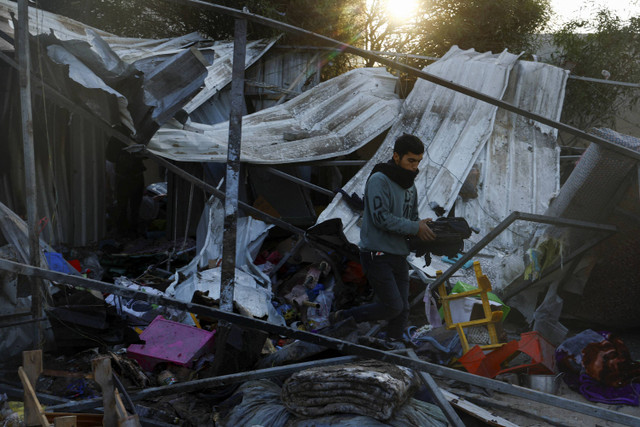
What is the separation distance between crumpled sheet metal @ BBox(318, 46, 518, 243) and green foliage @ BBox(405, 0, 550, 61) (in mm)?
4613

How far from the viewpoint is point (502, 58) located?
941cm

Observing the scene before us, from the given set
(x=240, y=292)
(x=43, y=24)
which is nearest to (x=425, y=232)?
(x=240, y=292)

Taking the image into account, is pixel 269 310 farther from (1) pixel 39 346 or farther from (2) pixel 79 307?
(1) pixel 39 346

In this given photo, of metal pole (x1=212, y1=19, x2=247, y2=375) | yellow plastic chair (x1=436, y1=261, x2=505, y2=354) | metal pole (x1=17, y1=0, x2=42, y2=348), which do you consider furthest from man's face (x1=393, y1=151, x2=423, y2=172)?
metal pole (x1=17, y1=0, x2=42, y2=348)

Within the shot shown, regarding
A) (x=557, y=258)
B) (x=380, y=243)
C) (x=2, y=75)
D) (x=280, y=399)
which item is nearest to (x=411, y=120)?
(x=557, y=258)

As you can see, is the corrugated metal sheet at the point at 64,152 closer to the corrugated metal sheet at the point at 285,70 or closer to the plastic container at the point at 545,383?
the corrugated metal sheet at the point at 285,70

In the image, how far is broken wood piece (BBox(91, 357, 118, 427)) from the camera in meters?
2.13

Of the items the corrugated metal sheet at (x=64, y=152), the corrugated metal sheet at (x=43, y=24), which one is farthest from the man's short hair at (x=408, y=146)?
the corrugated metal sheet at (x=43, y=24)

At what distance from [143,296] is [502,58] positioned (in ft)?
27.2

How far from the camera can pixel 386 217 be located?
409 cm

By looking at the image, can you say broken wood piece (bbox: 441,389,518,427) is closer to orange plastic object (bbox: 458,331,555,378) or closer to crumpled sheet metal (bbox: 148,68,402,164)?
orange plastic object (bbox: 458,331,555,378)

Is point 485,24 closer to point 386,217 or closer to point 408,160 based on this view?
point 408,160

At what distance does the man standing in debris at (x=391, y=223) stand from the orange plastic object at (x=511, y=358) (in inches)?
27.7

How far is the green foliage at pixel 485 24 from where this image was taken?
13914 mm
